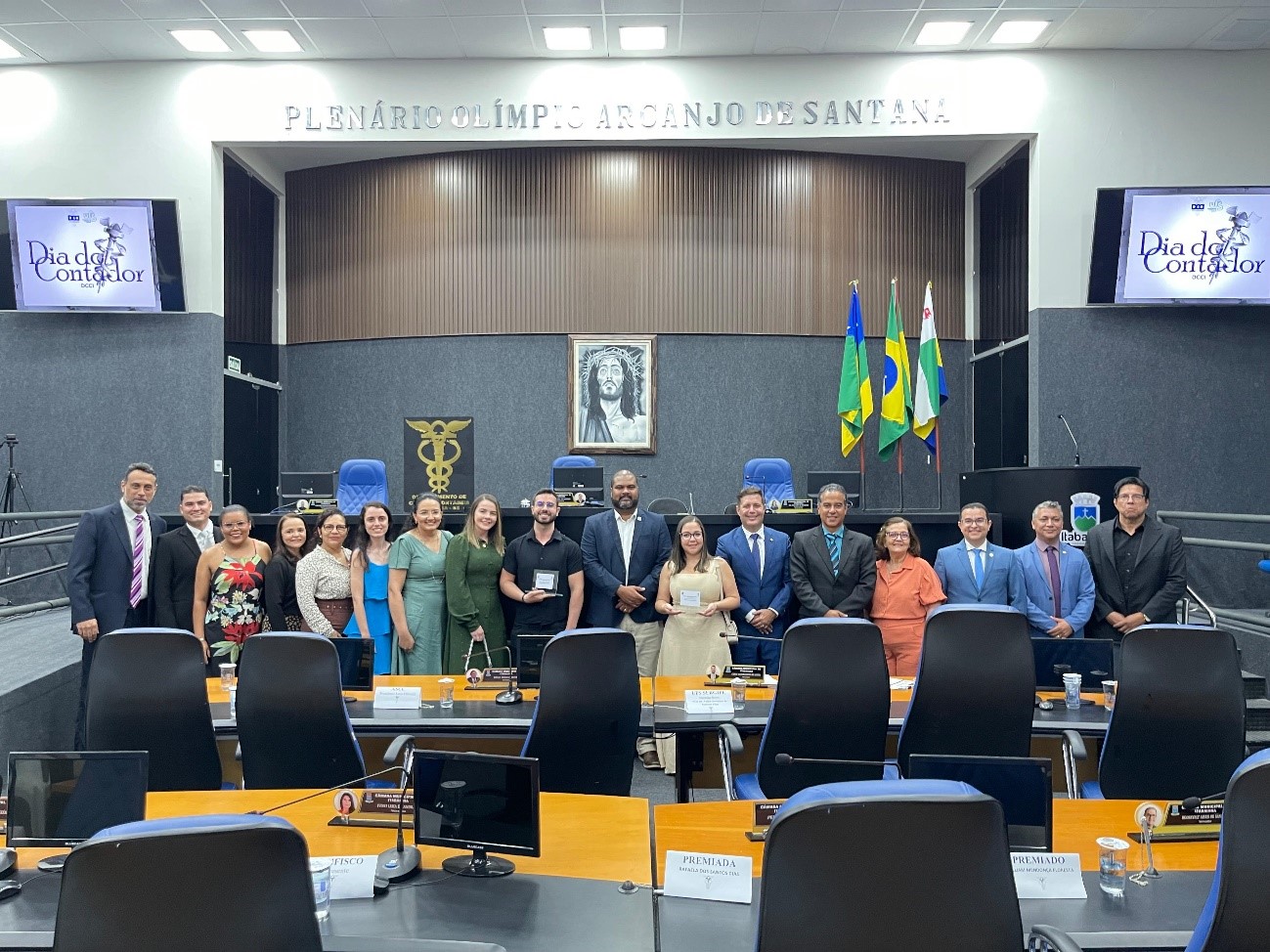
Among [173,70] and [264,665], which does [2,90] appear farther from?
[264,665]

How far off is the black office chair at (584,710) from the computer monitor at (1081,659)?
181 cm

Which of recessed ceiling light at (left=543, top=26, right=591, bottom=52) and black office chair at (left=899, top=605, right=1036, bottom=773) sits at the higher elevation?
recessed ceiling light at (left=543, top=26, right=591, bottom=52)

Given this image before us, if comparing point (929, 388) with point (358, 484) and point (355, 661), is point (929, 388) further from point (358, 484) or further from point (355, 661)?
point (355, 661)

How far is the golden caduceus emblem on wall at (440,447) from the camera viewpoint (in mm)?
10516

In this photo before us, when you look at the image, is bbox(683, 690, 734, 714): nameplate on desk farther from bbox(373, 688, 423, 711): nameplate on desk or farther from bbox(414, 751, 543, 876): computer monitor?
bbox(414, 751, 543, 876): computer monitor

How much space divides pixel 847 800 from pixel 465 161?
9.81 meters

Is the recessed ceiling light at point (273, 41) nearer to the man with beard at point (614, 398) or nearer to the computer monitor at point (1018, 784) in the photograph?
the man with beard at point (614, 398)

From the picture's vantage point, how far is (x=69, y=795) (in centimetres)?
240

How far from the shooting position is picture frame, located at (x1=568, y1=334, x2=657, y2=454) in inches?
407

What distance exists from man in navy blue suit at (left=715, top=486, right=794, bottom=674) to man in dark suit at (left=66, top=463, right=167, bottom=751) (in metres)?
3.10

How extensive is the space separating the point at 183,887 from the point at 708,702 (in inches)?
101

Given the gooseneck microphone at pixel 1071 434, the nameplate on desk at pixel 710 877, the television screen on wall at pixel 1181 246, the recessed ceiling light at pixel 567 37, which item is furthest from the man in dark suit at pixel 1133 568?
the recessed ceiling light at pixel 567 37

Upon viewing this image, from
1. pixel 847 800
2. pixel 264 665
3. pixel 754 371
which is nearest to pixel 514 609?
pixel 264 665

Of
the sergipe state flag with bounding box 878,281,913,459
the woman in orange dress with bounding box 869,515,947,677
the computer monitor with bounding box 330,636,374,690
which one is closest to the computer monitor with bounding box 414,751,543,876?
the computer monitor with bounding box 330,636,374,690
